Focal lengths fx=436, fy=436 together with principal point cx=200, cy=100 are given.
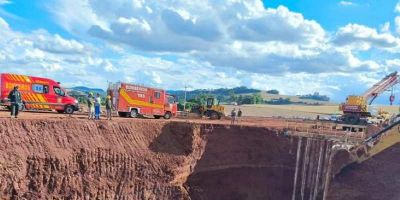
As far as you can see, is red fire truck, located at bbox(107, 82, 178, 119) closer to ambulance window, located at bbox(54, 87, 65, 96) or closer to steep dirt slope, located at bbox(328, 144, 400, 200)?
ambulance window, located at bbox(54, 87, 65, 96)

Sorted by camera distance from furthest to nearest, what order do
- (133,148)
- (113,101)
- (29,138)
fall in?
(113,101) < (133,148) < (29,138)

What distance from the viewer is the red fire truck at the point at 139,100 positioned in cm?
3244

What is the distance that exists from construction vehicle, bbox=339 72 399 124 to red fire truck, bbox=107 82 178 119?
17.7 m

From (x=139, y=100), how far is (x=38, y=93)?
7525 millimetres

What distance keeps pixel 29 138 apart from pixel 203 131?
11994 mm

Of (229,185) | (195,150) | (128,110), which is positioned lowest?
(229,185)

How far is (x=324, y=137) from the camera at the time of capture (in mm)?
29828

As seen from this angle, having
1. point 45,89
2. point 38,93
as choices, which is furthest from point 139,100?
point 38,93

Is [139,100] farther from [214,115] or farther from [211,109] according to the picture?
[214,115]

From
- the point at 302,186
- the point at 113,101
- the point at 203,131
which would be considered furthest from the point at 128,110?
the point at 302,186

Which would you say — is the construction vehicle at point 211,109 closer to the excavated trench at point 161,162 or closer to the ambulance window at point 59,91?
the excavated trench at point 161,162

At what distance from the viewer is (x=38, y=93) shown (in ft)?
96.6

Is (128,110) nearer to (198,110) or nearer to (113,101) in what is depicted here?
(113,101)

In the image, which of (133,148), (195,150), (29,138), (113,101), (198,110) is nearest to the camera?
(29,138)
